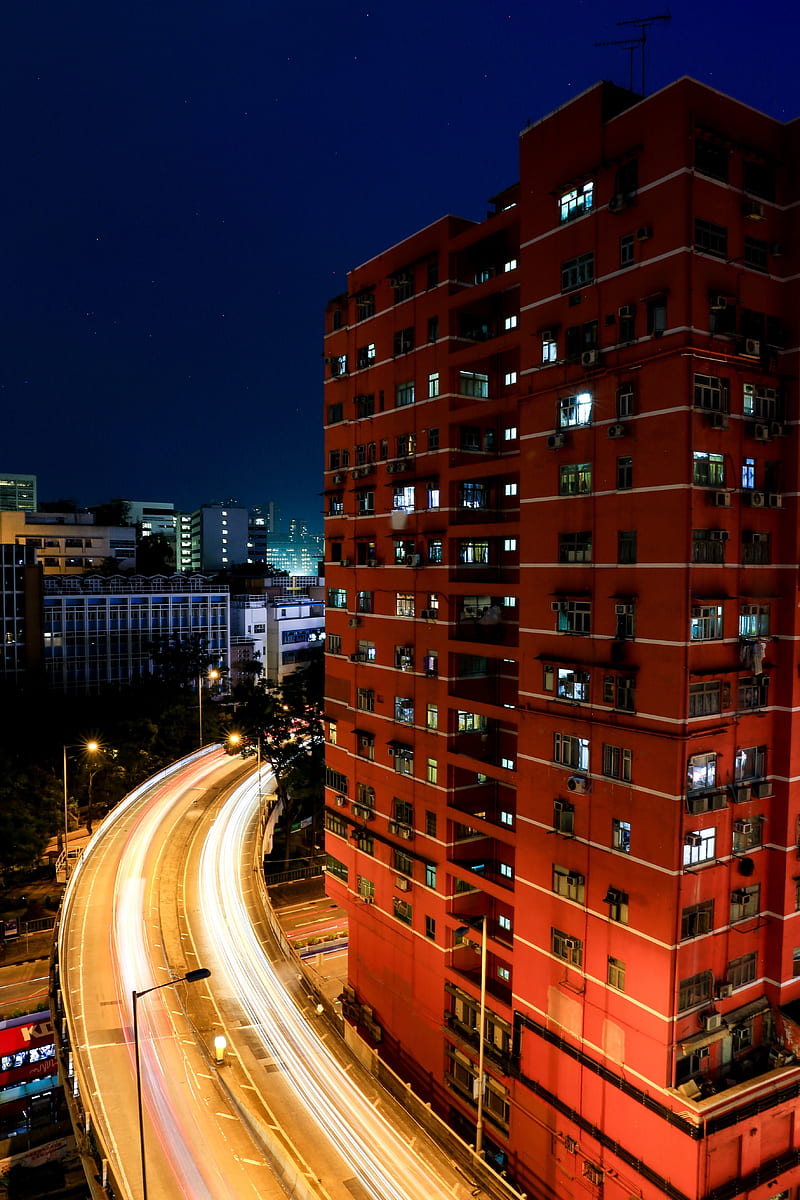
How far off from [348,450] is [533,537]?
14053 millimetres

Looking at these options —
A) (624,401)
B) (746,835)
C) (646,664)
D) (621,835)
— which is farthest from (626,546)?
(746,835)

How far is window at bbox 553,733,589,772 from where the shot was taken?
23.7 metres

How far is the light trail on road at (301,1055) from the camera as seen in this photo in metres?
22.9

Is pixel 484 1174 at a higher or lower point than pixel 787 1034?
lower

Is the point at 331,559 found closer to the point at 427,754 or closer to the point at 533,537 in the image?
the point at 427,754

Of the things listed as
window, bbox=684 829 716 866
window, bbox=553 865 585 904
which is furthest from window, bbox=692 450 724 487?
window, bbox=553 865 585 904

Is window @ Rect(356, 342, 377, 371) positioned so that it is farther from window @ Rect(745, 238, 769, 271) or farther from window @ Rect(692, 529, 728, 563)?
window @ Rect(692, 529, 728, 563)

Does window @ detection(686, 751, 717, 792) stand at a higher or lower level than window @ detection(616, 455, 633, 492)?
lower

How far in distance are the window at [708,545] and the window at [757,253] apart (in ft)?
27.0

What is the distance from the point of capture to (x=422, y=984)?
31344 millimetres

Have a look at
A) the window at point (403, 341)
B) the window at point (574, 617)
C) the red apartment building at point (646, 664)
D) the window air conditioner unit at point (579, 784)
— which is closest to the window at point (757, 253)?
the red apartment building at point (646, 664)

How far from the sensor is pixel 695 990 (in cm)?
2136

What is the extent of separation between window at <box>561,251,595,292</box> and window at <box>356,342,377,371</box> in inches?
475

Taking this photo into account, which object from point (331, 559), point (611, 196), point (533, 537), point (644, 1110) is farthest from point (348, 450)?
point (644, 1110)
